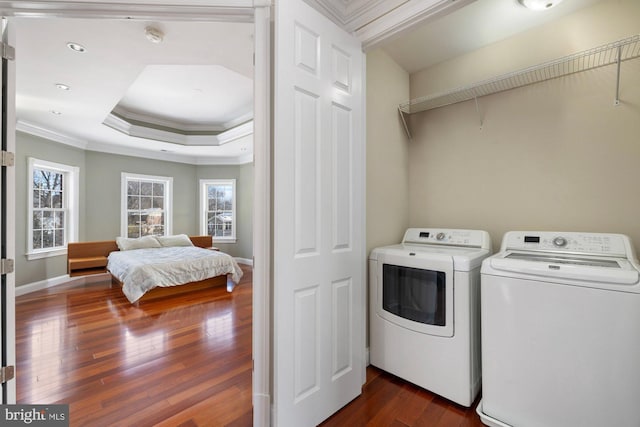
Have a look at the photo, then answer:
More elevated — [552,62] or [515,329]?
[552,62]

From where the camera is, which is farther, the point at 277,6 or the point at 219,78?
the point at 219,78

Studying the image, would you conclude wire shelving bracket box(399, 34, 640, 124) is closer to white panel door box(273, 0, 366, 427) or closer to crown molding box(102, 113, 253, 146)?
white panel door box(273, 0, 366, 427)

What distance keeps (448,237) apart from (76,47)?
339 cm

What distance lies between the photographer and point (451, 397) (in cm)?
175

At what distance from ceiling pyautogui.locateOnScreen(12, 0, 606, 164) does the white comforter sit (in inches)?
83.2

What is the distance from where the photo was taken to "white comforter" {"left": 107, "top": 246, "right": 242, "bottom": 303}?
3.81m

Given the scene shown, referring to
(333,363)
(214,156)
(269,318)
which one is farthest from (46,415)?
(214,156)

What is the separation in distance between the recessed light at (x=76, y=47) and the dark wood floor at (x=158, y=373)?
101 inches

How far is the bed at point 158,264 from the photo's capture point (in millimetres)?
3838

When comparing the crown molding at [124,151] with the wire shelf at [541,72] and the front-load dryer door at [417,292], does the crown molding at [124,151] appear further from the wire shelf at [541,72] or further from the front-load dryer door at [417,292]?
the front-load dryer door at [417,292]

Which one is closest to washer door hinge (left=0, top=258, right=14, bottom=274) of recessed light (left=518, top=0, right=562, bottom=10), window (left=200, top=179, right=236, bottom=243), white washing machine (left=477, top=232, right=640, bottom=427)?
white washing machine (left=477, top=232, right=640, bottom=427)

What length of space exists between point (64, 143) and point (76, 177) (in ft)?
1.97

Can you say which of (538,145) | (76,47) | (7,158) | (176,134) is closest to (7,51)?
(7,158)

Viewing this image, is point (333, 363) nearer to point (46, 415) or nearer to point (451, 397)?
point (451, 397)
